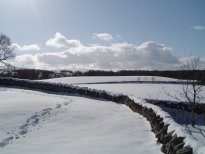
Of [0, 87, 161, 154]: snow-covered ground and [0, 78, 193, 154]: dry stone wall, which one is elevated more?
[0, 78, 193, 154]: dry stone wall

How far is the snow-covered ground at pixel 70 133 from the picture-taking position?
382 inches

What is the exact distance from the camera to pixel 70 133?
40.0ft

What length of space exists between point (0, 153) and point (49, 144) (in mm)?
1610

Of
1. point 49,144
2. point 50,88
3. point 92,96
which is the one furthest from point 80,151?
point 50,88

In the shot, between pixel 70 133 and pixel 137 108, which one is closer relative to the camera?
pixel 70 133

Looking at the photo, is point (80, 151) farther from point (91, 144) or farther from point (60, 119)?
point (60, 119)

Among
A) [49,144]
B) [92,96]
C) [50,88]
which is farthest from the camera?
[50,88]

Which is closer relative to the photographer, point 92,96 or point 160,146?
point 160,146

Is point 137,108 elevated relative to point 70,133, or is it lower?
elevated

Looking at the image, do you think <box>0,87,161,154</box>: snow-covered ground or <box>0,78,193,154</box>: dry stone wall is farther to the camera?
<box>0,87,161,154</box>: snow-covered ground

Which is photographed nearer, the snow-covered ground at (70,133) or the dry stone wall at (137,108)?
the dry stone wall at (137,108)

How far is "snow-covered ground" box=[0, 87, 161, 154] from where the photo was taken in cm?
970

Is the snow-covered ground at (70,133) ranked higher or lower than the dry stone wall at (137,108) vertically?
lower

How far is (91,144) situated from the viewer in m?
10.1
